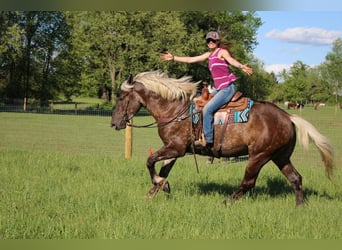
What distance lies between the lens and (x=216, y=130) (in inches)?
293

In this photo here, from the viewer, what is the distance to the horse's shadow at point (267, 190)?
332 inches

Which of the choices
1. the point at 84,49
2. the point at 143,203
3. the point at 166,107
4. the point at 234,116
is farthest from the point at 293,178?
the point at 84,49

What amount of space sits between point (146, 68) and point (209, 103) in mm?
41734

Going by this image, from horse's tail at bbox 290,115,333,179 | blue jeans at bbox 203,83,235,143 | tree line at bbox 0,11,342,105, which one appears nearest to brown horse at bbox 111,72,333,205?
horse's tail at bbox 290,115,333,179

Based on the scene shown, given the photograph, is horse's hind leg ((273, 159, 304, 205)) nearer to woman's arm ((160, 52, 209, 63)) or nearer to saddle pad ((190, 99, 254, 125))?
saddle pad ((190, 99, 254, 125))

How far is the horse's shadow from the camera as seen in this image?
332 inches

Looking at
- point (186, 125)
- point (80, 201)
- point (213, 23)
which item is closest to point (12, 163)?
point (80, 201)

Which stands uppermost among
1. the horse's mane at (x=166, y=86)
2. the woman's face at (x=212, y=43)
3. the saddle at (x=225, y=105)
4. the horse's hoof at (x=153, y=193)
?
the woman's face at (x=212, y=43)

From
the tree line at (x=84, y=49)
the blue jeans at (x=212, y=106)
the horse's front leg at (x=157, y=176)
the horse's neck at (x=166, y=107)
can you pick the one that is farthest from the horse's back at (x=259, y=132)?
the tree line at (x=84, y=49)

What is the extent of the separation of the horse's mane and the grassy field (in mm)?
1807

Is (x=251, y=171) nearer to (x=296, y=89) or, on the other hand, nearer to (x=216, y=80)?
(x=216, y=80)

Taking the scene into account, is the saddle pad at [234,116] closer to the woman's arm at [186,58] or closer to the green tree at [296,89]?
→ the woman's arm at [186,58]

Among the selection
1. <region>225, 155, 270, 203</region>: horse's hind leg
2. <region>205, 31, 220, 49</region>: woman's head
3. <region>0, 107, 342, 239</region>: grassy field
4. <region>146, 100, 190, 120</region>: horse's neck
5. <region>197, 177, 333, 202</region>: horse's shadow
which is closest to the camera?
<region>0, 107, 342, 239</region>: grassy field

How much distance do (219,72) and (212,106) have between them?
1.92ft
